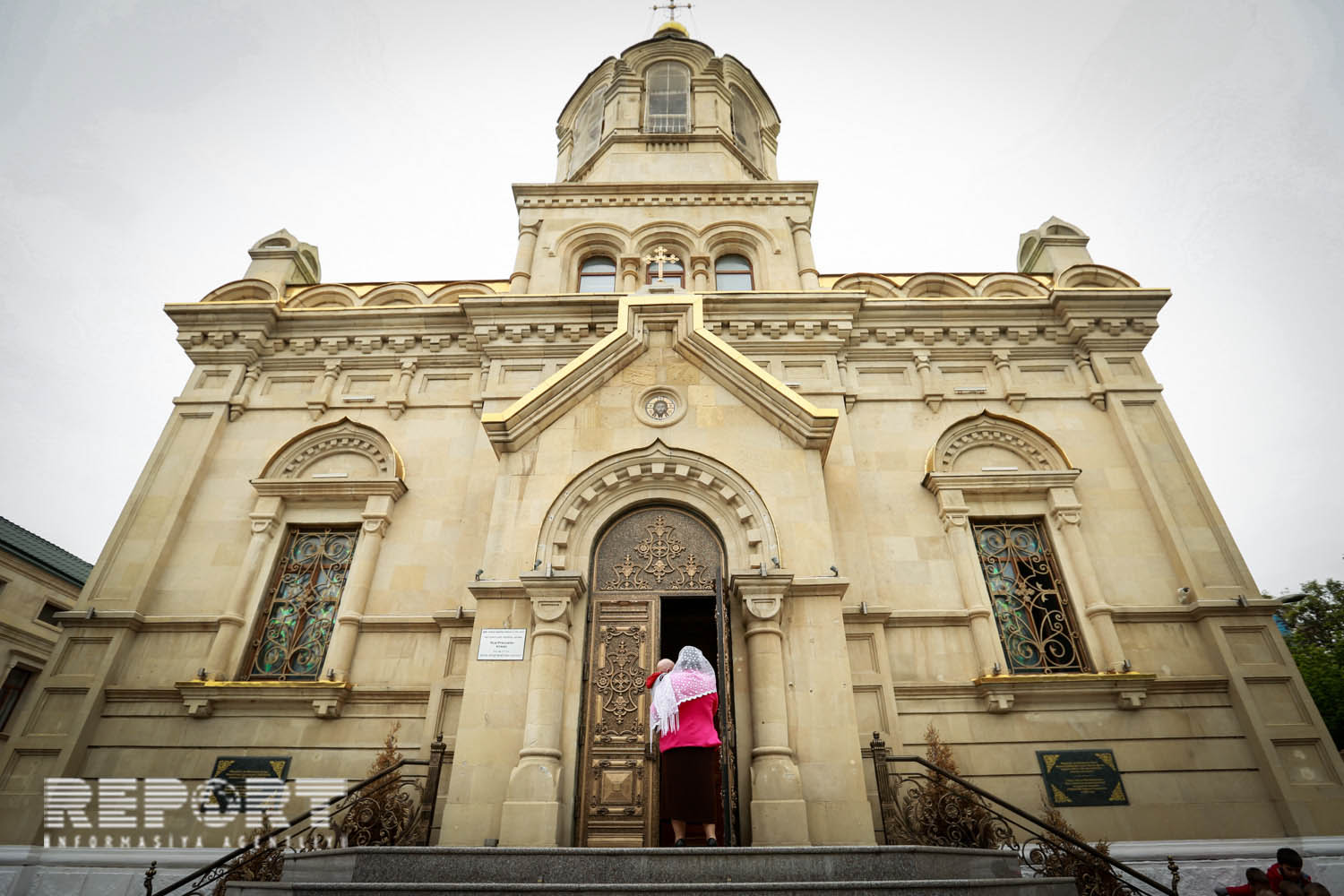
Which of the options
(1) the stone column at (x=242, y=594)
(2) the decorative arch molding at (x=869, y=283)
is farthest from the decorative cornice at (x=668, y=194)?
(1) the stone column at (x=242, y=594)

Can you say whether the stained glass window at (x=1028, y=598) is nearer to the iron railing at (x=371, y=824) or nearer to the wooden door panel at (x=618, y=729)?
the wooden door panel at (x=618, y=729)

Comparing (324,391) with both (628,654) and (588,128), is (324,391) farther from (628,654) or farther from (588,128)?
(588,128)

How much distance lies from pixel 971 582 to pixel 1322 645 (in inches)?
1040

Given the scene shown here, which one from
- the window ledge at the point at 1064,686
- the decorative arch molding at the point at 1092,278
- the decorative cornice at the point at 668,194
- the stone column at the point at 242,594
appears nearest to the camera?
the window ledge at the point at 1064,686

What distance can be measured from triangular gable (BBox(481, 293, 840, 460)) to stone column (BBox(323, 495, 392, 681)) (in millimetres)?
3022

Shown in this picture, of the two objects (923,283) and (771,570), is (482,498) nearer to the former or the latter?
(771,570)

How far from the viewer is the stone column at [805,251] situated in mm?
13875

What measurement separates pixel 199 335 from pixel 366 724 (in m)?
8.64

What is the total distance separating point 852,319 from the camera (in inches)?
510

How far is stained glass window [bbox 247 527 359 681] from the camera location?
1052 cm

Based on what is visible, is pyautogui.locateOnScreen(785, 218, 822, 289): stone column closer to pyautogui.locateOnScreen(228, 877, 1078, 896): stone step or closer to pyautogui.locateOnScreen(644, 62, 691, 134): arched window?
pyautogui.locateOnScreen(644, 62, 691, 134): arched window

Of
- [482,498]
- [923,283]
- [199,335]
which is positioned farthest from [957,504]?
[199,335]

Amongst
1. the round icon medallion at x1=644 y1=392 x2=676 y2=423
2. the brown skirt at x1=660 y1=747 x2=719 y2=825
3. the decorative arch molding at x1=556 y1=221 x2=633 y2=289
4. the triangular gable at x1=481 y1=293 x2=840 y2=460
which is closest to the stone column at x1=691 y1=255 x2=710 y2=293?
the decorative arch molding at x1=556 y1=221 x2=633 y2=289

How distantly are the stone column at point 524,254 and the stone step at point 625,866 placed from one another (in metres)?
10.8
